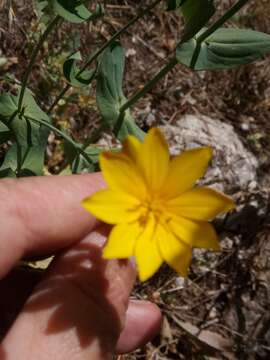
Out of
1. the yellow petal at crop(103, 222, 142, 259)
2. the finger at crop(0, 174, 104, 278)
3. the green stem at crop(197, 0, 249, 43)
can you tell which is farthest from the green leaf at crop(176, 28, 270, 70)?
the yellow petal at crop(103, 222, 142, 259)

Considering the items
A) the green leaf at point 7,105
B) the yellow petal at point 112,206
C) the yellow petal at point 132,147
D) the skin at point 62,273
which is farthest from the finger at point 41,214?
the green leaf at point 7,105

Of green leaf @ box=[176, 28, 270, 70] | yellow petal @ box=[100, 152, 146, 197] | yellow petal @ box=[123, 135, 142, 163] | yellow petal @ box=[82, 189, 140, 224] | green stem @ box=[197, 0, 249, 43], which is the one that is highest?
green stem @ box=[197, 0, 249, 43]

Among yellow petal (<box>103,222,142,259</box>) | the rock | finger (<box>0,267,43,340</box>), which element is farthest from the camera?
the rock

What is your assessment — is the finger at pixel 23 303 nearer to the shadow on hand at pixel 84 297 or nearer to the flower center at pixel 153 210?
the shadow on hand at pixel 84 297

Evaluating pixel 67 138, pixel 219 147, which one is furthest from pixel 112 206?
pixel 219 147

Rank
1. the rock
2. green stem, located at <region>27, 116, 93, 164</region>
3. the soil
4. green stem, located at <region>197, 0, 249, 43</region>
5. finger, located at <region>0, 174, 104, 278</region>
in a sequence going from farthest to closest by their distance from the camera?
the rock → the soil → green stem, located at <region>27, 116, 93, 164</region> → green stem, located at <region>197, 0, 249, 43</region> → finger, located at <region>0, 174, 104, 278</region>

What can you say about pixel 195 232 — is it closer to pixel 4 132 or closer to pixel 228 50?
pixel 228 50

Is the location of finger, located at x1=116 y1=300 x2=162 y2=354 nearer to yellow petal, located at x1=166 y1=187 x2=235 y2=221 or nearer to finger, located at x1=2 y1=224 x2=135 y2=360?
finger, located at x1=2 y1=224 x2=135 y2=360

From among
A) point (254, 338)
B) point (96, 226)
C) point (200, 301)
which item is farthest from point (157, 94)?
point (96, 226)

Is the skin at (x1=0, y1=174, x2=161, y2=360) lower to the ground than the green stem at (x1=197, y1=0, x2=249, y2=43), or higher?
lower
